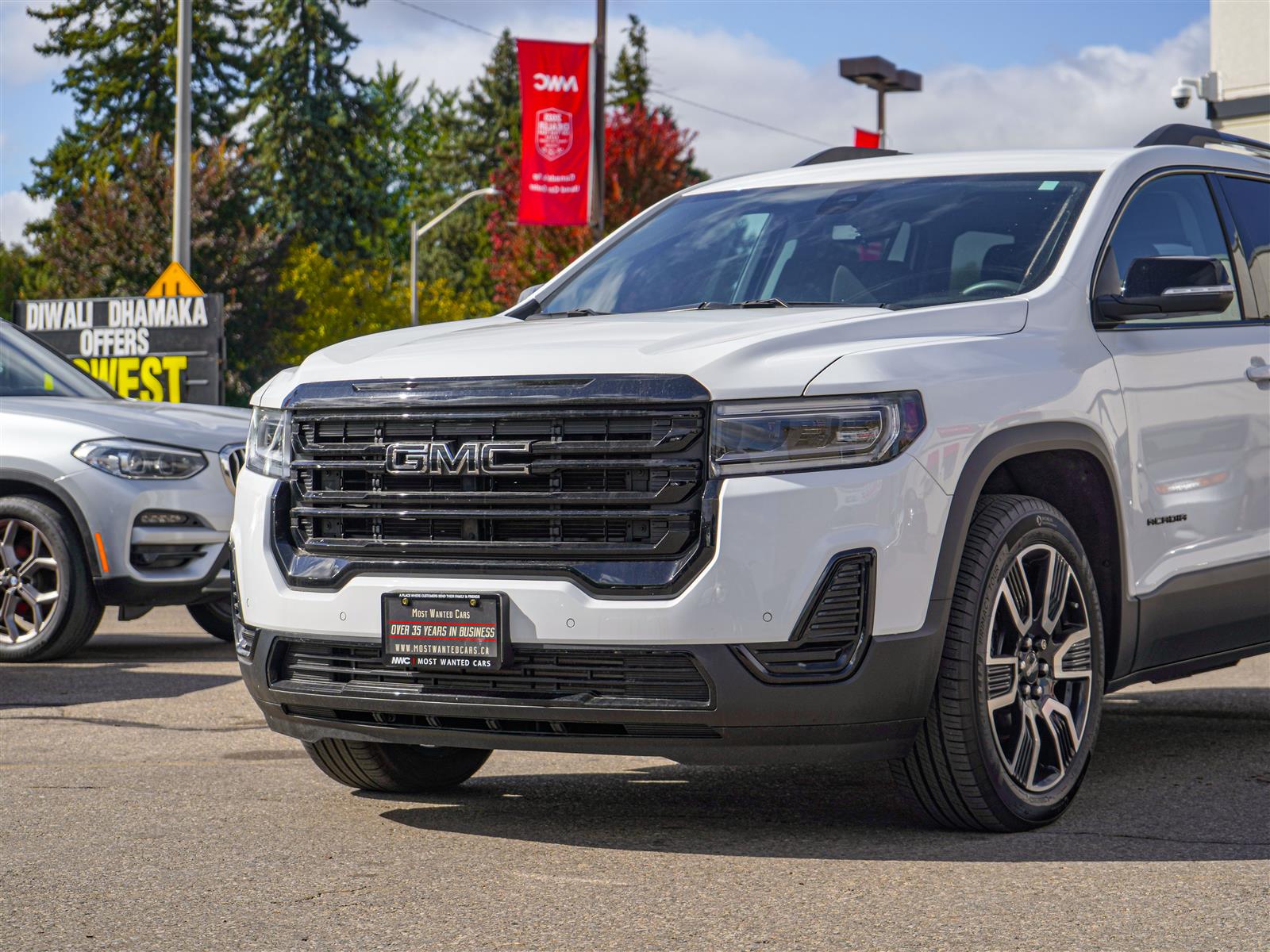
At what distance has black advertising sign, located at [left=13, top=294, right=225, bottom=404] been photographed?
1631 centimetres

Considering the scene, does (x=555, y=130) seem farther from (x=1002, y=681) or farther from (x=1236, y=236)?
(x=1002, y=681)

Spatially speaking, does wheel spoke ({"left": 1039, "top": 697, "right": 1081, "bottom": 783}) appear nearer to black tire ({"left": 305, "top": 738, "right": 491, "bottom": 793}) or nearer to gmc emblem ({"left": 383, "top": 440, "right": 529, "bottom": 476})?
gmc emblem ({"left": 383, "top": 440, "right": 529, "bottom": 476})

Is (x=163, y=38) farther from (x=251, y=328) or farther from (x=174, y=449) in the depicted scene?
(x=174, y=449)

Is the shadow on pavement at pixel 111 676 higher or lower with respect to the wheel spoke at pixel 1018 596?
lower

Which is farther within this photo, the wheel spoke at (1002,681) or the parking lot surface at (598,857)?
the wheel spoke at (1002,681)

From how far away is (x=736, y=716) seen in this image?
4.57m

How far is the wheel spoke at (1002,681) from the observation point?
16.1ft

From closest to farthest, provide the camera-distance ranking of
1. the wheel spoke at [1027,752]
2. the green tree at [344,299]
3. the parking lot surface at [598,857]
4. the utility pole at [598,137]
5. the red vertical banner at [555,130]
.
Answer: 1. the parking lot surface at [598,857]
2. the wheel spoke at [1027,752]
3. the red vertical banner at [555,130]
4. the utility pole at [598,137]
5. the green tree at [344,299]

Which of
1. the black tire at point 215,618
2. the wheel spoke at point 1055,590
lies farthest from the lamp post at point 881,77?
the wheel spoke at point 1055,590

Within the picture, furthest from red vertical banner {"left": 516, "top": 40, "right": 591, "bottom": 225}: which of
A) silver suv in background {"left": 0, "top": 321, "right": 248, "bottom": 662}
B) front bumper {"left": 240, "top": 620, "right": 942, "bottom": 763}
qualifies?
front bumper {"left": 240, "top": 620, "right": 942, "bottom": 763}

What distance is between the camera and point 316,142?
6756 centimetres

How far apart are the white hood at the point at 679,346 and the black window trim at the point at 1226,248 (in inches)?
26.3

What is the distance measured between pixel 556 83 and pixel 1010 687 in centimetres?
2231

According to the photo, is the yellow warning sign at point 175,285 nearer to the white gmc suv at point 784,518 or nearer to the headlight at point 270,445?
the white gmc suv at point 784,518
